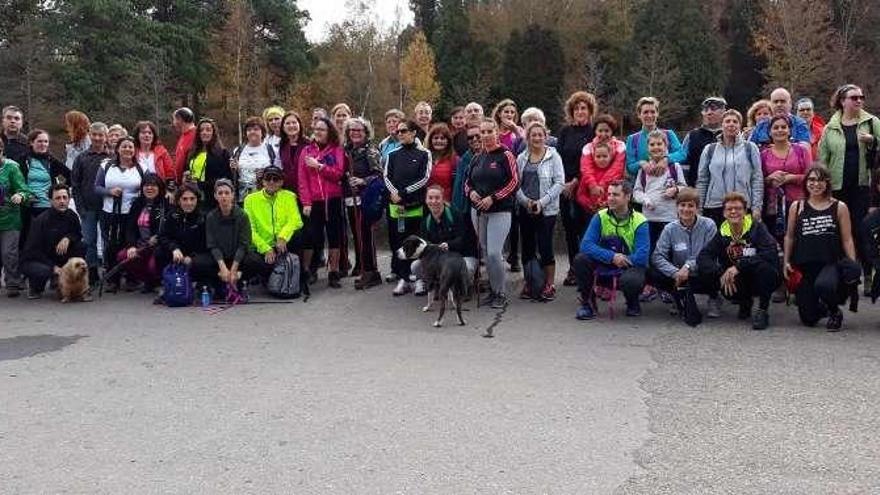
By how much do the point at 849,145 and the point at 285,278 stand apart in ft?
21.3

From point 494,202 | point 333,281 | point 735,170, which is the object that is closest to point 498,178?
point 494,202

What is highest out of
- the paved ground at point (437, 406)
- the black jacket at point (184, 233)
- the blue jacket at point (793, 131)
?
the blue jacket at point (793, 131)

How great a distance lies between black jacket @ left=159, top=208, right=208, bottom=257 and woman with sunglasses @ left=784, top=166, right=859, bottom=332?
6594mm

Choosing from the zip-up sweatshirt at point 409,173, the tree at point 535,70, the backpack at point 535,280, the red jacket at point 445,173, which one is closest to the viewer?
the backpack at point 535,280

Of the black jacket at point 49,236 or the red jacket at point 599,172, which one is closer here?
the red jacket at point 599,172

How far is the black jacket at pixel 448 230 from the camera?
886 cm

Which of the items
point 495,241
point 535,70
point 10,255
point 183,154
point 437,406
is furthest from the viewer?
point 535,70

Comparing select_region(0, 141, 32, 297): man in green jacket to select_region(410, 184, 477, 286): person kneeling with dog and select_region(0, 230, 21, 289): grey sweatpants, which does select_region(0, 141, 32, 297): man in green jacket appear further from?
select_region(410, 184, 477, 286): person kneeling with dog

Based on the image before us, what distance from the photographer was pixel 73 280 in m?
9.40

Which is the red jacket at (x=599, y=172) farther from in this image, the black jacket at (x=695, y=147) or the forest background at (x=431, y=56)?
the forest background at (x=431, y=56)

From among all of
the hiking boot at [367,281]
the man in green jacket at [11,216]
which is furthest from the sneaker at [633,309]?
the man in green jacket at [11,216]

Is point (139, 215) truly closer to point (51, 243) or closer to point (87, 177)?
point (87, 177)

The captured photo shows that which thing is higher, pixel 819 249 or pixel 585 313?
pixel 819 249

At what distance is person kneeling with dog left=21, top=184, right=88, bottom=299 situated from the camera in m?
9.70
